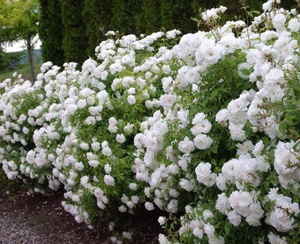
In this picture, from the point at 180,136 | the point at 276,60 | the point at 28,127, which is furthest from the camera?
the point at 28,127

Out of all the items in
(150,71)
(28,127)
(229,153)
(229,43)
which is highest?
(229,43)

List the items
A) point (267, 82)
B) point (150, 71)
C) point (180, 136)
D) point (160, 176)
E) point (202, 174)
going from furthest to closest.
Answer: point (150, 71), point (160, 176), point (180, 136), point (202, 174), point (267, 82)

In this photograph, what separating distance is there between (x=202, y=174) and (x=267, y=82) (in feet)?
2.08

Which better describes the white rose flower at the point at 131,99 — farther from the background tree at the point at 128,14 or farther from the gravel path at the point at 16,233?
the background tree at the point at 128,14

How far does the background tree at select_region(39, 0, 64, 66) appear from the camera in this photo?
11.3m

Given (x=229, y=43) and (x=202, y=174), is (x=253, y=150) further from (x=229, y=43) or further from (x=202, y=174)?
(x=229, y=43)

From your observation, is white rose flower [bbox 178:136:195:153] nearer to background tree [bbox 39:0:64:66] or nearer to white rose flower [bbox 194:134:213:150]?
white rose flower [bbox 194:134:213:150]

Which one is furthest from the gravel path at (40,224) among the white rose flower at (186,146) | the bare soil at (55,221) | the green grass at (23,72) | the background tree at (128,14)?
the green grass at (23,72)

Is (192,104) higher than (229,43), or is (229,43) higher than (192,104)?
(229,43)

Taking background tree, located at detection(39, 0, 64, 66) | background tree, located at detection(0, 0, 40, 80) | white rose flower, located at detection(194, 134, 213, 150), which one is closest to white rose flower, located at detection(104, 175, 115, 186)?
white rose flower, located at detection(194, 134, 213, 150)

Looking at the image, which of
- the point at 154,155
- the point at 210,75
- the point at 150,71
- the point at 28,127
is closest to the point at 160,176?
the point at 154,155

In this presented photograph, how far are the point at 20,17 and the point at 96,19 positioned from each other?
3.31 m

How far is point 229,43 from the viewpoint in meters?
3.07

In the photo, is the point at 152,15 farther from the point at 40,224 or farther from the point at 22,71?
the point at 22,71
